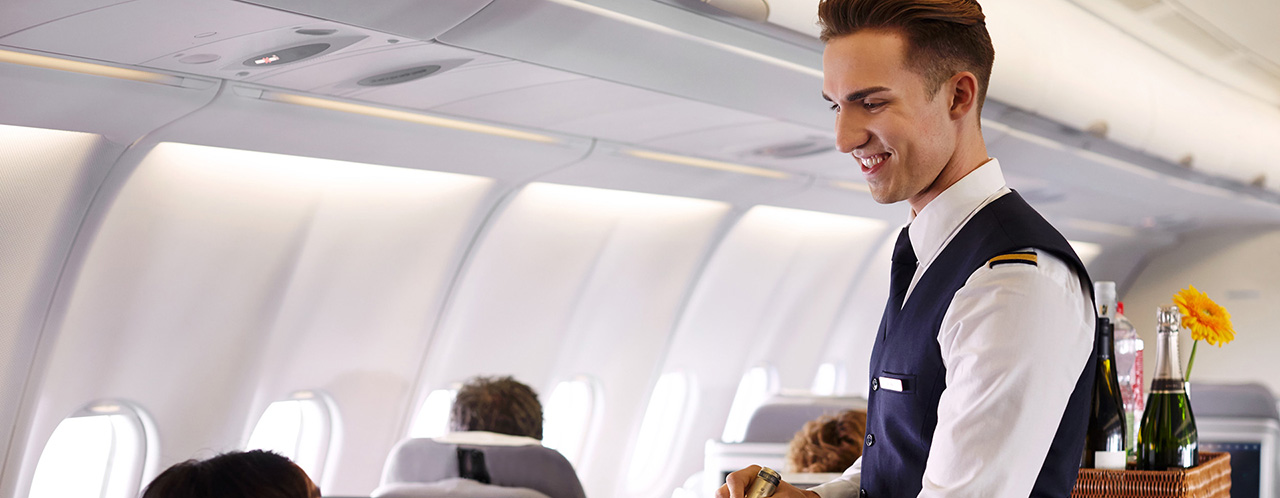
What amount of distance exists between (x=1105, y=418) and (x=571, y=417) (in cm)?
588

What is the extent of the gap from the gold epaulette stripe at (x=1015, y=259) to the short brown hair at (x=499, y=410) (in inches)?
121

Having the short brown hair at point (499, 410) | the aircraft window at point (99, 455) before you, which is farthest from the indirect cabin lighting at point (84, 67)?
the aircraft window at point (99, 455)

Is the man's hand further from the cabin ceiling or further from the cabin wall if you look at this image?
the cabin wall

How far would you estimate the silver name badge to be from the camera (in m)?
1.37

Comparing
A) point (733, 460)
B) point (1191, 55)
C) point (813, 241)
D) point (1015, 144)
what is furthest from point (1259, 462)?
point (813, 241)

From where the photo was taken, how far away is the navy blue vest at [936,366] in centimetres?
129

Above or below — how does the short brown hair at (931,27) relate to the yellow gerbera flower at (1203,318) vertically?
above

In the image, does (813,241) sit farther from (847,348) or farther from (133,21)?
(133,21)

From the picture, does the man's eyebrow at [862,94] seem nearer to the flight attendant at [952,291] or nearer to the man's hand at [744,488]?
the flight attendant at [952,291]

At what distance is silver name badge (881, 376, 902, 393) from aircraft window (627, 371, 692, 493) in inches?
280

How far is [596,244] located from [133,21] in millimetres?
4223

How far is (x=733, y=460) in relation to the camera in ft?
10.4

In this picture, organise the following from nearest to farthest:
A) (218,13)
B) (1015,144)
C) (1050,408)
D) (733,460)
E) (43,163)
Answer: (1050,408), (218,13), (733,460), (43,163), (1015,144)

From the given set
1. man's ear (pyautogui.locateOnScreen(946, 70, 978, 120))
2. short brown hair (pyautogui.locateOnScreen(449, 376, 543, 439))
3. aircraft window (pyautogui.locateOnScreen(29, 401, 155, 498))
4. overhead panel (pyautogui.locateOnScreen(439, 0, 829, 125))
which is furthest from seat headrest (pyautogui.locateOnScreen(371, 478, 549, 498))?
aircraft window (pyautogui.locateOnScreen(29, 401, 155, 498))
